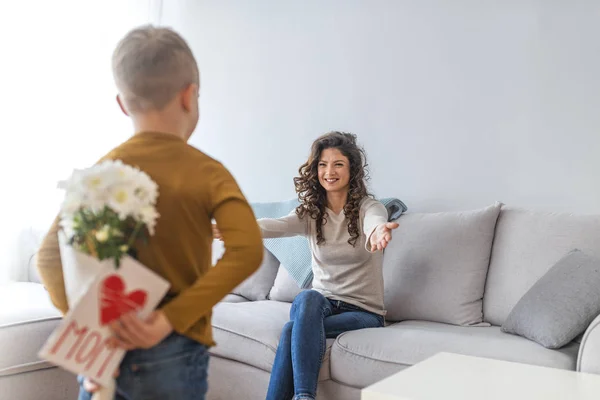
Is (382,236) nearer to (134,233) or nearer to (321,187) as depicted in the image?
(321,187)

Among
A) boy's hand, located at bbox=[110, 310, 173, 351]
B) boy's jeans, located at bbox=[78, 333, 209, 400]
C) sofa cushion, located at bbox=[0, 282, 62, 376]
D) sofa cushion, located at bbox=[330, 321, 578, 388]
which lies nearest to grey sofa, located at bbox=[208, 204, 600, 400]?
sofa cushion, located at bbox=[330, 321, 578, 388]

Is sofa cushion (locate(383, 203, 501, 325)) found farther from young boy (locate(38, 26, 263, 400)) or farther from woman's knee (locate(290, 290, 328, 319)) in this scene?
young boy (locate(38, 26, 263, 400))

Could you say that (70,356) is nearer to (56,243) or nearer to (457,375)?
(56,243)

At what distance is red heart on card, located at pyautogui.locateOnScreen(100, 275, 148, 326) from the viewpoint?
3.00 feet

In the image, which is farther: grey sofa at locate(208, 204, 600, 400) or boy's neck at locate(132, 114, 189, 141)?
grey sofa at locate(208, 204, 600, 400)

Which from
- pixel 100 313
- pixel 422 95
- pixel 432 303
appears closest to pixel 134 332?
pixel 100 313

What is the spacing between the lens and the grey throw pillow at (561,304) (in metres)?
2.04

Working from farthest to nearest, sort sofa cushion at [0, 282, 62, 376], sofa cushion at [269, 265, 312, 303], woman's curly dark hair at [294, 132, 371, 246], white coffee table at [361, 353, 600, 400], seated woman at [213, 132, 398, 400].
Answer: sofa cushion at [269, 265, 312, 303] < woman's curly dark hair at [294, 132, 371, 246] < sofa cushion at [0, 282, 62, 376] < seated woman at [213, 132, 398, 400] < white coffee table at [361, 353, 600, 400]

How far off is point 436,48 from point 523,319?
146 cm

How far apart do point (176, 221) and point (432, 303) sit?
1787 mm

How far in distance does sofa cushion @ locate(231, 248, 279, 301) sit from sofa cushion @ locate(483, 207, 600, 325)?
110 centimetres

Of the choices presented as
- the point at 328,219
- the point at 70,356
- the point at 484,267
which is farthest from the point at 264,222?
the point at 70,356

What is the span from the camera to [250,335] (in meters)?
2.49

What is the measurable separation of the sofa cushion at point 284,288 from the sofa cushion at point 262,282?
5 centimetres
